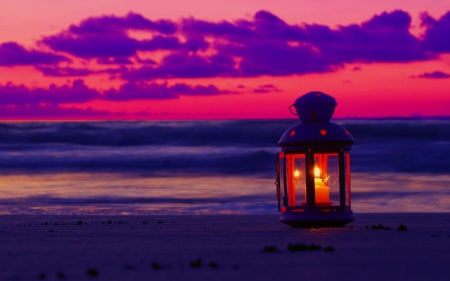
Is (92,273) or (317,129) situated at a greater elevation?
(317,129)

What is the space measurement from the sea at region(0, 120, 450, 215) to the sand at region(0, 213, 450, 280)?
6611 mm

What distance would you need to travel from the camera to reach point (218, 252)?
907cm

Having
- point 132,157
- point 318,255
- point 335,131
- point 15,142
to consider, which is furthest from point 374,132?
point 318,255

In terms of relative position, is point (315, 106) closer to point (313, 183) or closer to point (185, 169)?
point (313, 183)

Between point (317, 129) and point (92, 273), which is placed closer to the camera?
point (92, 273)

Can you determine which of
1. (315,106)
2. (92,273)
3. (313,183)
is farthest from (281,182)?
(92,273)

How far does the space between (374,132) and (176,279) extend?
43062 mm

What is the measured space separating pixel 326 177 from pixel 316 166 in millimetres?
268

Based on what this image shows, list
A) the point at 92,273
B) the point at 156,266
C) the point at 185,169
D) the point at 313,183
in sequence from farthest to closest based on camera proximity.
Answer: the point at 185,169 → the point at 313,183 → the point at 156,266 → the point at 92,273

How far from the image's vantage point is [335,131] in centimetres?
1295

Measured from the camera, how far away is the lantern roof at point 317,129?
12867mm

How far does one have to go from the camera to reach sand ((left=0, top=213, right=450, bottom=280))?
7301 millimetres

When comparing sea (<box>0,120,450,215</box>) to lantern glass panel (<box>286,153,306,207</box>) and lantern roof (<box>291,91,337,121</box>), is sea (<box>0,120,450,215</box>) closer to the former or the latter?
lantern glass panel (<box>286,153,306,207</box>)

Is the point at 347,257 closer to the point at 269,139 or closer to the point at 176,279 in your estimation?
the point at 176,279
